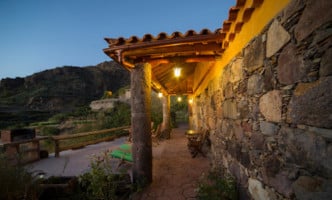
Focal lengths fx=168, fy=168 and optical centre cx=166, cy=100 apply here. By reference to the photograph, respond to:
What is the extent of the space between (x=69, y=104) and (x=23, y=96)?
25.7ft

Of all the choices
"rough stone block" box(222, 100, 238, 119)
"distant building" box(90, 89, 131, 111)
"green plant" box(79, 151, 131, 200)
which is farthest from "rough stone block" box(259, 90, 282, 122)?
"distant building" box(90, 89, 131, 111)

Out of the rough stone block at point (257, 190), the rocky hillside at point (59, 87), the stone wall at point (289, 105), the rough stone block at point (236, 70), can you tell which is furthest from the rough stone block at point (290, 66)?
the rocky hillside at point (59, 87)

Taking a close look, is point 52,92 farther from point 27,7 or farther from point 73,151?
point 73,151

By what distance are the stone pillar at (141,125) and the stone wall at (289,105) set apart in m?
1.93

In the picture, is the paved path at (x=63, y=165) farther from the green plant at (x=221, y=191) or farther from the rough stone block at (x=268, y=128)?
the rough stone block at (x=268, y=128)

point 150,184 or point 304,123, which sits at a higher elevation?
point 304,123

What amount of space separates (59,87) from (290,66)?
40.3 meters

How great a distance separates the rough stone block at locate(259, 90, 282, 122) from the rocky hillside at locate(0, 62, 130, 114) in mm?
30928

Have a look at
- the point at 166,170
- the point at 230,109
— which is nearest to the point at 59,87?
the point at 166,170

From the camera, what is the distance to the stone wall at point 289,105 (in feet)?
3.04

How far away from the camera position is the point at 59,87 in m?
34.4

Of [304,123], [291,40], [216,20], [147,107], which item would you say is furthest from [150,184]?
[216,20]

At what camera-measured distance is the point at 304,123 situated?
108 centimetres

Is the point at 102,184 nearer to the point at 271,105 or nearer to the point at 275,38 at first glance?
the point at 271,105
